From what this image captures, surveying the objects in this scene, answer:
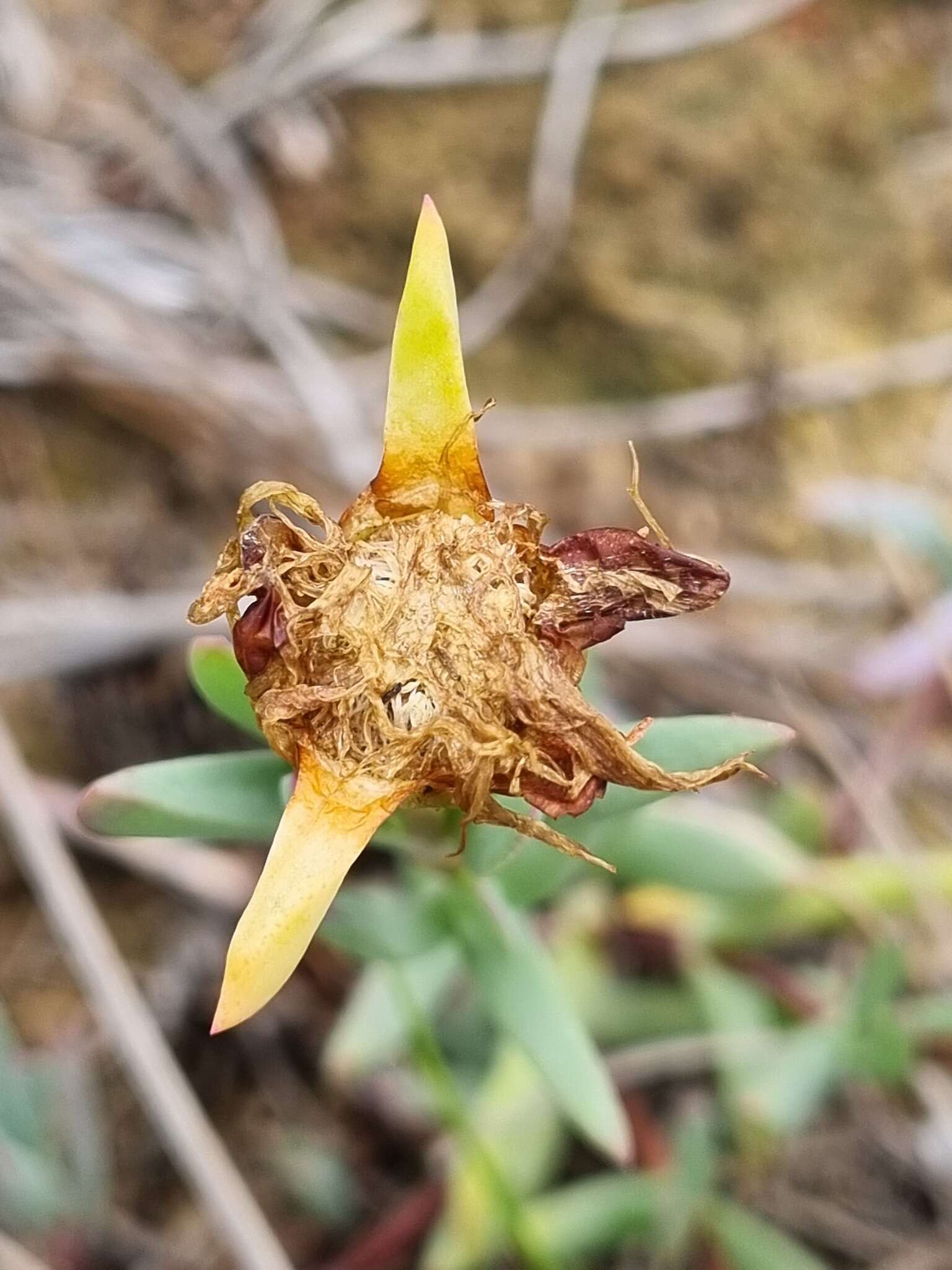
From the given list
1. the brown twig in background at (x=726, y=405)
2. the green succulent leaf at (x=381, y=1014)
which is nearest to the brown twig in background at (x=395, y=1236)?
the green succulent leaf at (x=381, y=1014)

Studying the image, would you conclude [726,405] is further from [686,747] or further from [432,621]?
[432,621]

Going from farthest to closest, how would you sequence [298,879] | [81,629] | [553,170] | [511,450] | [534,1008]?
1. [553,170]
2. [511,450]
3. [81,629]
4. [534,1008]
5. [298,879]

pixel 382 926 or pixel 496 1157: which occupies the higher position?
pixel 382 926

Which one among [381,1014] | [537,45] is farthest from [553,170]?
[381,1014]

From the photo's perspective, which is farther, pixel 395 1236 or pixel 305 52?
pixel 305 52

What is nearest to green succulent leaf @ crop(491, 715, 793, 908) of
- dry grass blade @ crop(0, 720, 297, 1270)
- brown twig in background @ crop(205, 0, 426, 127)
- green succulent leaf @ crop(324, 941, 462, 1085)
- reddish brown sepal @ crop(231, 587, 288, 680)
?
reddish brown sepal @ crop(231, 587, 288, 680)

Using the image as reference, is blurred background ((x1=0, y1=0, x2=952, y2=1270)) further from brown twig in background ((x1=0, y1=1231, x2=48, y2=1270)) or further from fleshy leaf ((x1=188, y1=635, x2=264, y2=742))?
fleshy leaf ((x1=188, y1=635, x2=264, y2=742))

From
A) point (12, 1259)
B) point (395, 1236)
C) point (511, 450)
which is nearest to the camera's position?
point (12, 1259)
